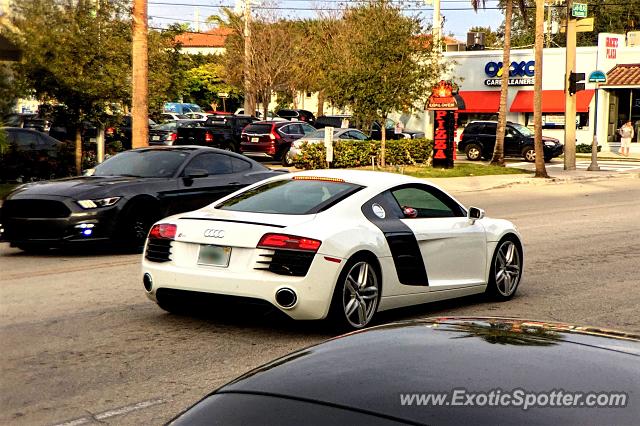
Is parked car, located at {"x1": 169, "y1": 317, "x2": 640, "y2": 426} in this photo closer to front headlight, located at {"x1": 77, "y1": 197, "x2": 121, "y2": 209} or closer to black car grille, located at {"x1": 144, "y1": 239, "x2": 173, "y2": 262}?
black car grille, located at {"x1": 144, "y1": 239, "x2": 173, "y2": 262}

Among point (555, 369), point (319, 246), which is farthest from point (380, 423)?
point (319, 246)

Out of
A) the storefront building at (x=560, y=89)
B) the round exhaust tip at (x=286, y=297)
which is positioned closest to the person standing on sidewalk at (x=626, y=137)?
the storefront building at (x=560, y=89)

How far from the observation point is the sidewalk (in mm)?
29266

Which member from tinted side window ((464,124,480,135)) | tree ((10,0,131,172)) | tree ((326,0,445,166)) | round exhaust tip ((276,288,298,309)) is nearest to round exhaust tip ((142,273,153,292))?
round exhaust tip ((276,288,298,309))

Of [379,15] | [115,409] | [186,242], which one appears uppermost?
[379,15]

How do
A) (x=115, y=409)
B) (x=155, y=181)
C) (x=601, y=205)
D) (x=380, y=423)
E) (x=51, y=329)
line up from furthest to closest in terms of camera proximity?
(x=601, y=205) → (x=155, y=181) → (x=51, y=329) → (x=115, y=409) → (x=380, y=423)

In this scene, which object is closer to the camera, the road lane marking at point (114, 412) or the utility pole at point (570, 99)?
the road lane marking at point (114, 412)

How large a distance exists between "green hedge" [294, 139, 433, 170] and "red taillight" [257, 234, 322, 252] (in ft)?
77.8

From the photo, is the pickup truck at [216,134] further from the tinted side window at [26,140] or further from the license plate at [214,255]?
the license plate at [214,255]

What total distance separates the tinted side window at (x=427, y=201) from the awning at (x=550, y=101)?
4514cm

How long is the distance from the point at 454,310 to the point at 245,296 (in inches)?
105

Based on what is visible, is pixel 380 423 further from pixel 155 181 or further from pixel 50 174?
pixel 50 174

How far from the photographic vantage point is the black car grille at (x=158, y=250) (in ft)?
27.6

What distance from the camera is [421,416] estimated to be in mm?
2168
